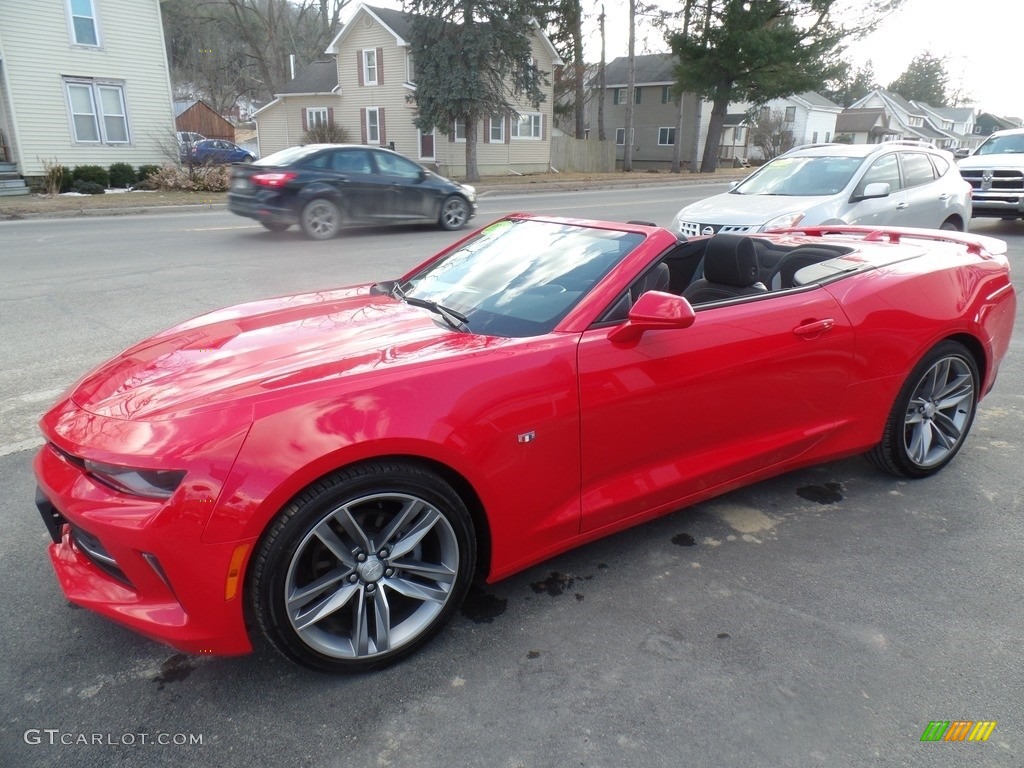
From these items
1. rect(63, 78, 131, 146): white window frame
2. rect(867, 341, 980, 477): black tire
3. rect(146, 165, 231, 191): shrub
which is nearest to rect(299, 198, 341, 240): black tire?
rect(146, 165, 231, 191): shrub

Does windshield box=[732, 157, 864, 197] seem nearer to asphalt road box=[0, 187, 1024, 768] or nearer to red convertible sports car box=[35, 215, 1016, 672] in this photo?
red convertible sports car box=[35, 215, 1016, 672]

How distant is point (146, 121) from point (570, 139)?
21357mm

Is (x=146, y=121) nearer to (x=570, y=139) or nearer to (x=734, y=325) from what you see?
(x=570, y=139)

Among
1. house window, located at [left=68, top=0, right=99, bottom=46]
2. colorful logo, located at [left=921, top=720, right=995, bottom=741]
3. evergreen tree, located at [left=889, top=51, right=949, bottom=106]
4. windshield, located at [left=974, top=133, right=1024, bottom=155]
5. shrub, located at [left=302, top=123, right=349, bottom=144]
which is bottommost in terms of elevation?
colorful logo, located at [left=921, top=720, right=995, bottom=741]

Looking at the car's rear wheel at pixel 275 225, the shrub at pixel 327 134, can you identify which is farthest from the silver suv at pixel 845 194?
the shrub at pixel 327 134

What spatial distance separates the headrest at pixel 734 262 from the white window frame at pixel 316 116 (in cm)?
3696

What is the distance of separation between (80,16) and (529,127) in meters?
20.2

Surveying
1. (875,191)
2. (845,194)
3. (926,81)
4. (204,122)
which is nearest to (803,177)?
(845,194)

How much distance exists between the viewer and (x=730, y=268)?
150 inches

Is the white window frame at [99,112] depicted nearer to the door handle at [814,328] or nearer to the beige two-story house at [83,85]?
the beige two-story house at [83,85]

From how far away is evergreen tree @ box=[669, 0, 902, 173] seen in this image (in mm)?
35094

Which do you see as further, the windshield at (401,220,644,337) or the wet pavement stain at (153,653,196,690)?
the windshield at (401,220,644,337)

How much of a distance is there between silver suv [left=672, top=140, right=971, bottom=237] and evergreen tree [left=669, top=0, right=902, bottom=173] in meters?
28.5

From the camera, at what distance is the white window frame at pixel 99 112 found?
22500 mm
